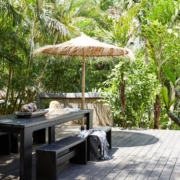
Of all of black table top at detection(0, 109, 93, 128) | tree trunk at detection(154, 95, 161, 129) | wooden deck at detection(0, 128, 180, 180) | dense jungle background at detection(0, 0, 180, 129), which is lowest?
wooden deck at detection(0, 128, 180, 180)

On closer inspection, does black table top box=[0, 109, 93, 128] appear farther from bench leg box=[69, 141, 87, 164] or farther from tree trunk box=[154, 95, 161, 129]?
tree trunk box=[154, 95, 161, 129]

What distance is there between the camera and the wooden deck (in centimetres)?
359

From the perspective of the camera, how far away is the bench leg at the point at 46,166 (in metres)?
3.39

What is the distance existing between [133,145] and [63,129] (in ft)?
8.17

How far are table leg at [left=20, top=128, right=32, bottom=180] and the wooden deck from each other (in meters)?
0.30

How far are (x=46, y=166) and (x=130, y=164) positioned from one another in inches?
52.4

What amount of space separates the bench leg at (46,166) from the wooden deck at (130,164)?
17 cm

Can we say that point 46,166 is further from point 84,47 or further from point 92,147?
point 84,47

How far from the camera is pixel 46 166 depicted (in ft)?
11.2

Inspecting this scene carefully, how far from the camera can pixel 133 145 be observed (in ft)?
17.8

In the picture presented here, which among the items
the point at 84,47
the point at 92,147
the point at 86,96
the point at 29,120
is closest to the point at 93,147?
the point at 92,147

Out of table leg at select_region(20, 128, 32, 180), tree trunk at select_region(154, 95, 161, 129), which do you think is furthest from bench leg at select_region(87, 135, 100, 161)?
tree trunk at select_region(154, 95, 161, 129)

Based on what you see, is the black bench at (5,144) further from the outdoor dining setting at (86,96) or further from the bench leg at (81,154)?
the bench leg at (81,154)

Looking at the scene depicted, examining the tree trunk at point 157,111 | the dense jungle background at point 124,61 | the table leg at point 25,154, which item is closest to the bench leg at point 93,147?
the table leg at point 25,154
